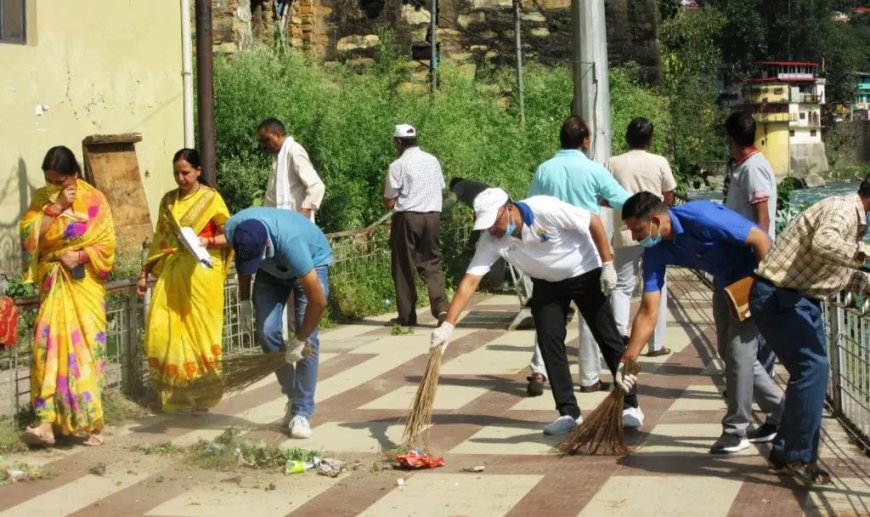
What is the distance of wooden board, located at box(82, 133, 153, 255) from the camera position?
1241cm

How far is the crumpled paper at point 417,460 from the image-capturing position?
7.37m

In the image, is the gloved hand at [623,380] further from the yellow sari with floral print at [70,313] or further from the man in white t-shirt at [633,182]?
the yellow sari with floral print at [70,313]

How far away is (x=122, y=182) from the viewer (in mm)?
12766

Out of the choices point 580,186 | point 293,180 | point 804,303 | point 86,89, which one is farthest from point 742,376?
point 86,89

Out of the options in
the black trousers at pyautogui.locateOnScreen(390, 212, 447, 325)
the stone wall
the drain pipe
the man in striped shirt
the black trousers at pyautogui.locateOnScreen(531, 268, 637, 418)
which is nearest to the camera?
the man in striped shirt

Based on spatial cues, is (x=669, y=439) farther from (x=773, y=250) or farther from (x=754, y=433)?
(x=773, y=250)

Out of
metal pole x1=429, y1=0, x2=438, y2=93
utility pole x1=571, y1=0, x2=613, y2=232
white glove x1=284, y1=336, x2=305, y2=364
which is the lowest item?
white glove x1=284, y1=336, x2=305, y2=364

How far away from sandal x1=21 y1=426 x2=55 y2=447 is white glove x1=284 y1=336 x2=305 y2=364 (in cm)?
147

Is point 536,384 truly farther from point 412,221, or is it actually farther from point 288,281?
point 412,221

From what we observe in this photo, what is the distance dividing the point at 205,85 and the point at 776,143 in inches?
3680

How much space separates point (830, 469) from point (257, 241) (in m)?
3.32

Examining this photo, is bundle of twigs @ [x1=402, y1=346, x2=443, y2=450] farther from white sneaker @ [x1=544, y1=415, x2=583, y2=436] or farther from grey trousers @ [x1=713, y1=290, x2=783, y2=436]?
grey trousers @ [x1=713, y1=290, x2=783, y2=436]

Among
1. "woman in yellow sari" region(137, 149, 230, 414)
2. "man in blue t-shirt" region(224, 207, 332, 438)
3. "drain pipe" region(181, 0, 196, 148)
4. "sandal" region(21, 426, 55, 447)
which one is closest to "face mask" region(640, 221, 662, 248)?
"man in blue t-shirt" region(224, 207, 332, 438)

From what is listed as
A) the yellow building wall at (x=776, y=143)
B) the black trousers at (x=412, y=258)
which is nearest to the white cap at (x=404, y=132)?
the black trousers at (x=412, y=258)
